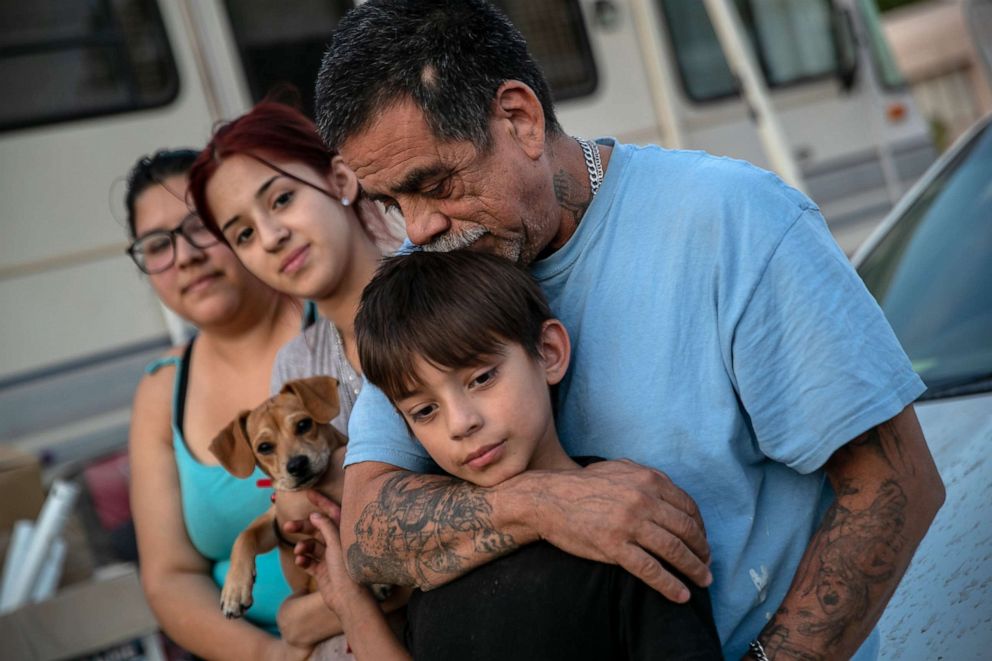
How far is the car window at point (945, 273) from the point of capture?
2748 millimetres

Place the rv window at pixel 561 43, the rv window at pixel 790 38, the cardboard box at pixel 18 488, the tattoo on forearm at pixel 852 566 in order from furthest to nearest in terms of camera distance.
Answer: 1. the rv window at pixel 790 38
2. the rv window at pixel 561 43
3. the cardboard box at pixel 18 488
4. the tattoo on forearm at pixel 852 566

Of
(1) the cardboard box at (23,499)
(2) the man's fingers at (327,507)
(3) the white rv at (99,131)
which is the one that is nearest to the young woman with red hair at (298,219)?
(2) the man's fingers at (327,507)

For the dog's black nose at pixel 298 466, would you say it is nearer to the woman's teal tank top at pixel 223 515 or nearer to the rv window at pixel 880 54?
the woman's teal tank top at pixel 223 515

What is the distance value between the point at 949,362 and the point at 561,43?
3668 millimetres

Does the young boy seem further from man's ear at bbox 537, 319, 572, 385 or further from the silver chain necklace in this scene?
the silver chain necklace

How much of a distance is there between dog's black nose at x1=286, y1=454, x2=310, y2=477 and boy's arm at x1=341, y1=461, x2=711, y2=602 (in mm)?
641

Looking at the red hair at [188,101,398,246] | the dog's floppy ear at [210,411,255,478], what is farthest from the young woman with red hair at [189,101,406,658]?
the dog's floppy ear at [210,411,255,478]

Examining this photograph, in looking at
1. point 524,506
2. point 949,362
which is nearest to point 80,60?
point 949,362

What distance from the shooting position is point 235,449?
266 cm

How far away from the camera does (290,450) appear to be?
2488 mm

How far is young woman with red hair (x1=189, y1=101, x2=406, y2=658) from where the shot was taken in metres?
2.48

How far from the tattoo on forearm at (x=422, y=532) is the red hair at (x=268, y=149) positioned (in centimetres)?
99

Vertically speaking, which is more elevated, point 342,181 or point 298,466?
point 342,181

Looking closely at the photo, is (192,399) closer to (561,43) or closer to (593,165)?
(593,165)
